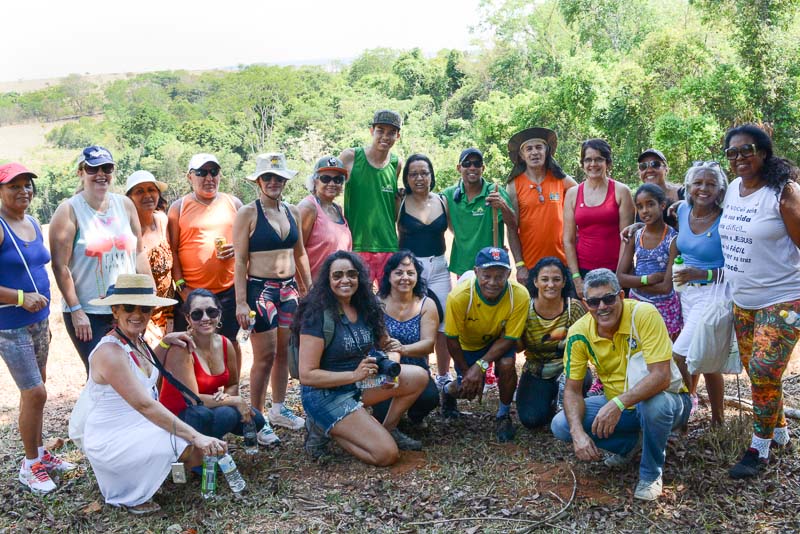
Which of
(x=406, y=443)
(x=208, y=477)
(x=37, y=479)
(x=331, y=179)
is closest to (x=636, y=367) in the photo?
(x=406, y=443)

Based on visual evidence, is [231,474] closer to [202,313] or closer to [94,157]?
[202,313]

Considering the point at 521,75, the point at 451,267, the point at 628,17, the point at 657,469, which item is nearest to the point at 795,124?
the point at 451,267

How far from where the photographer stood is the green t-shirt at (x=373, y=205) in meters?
5.56

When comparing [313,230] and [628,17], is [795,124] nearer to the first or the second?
[313,230]

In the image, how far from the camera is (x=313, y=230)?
5.36 meters

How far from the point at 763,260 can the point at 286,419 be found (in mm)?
3350

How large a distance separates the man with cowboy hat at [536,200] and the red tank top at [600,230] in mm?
304

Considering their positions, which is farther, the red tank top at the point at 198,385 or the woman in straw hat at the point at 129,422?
the red tank top at the point at 198,385

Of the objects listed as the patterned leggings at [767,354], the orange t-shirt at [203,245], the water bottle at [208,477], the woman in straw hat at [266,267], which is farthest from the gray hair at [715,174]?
the water bottle at [208,477]

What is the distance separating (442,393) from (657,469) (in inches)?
71.2

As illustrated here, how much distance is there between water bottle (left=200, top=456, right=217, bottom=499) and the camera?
3943 millimetres

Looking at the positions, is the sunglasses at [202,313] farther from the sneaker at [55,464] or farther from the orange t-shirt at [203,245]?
the sneaker at [55,464]

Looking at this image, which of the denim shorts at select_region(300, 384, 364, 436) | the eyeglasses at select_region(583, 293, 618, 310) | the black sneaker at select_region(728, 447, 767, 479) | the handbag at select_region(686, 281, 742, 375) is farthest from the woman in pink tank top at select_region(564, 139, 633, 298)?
the denim shorts at select_region(300, 384, 364, 436)

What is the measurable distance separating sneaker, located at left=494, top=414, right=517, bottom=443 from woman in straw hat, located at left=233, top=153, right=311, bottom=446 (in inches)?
60.2
